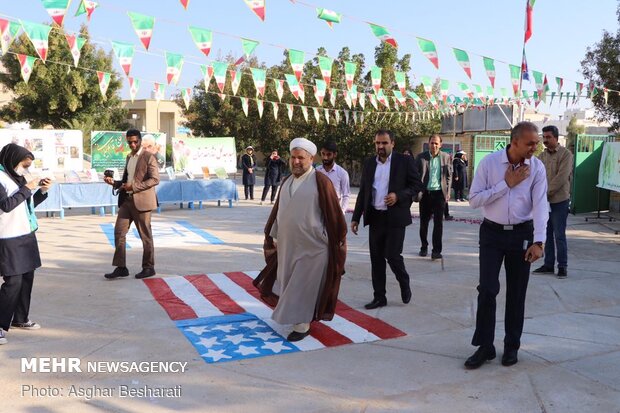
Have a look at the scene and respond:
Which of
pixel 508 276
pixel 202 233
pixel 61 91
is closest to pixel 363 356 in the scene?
pixel 508 276

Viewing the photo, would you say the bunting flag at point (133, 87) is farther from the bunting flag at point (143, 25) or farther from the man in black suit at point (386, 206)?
the man in black suit at point (386, 206)

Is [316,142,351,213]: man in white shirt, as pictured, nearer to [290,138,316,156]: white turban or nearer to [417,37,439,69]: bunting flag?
[290,138,316,156]: white turban

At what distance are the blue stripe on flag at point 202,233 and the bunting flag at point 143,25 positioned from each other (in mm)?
3537

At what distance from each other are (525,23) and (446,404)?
8.14 meters

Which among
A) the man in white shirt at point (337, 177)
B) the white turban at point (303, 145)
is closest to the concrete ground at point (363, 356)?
the man in white shirt at point (337, 177)

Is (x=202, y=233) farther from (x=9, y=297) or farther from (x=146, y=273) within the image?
(x=9, y=297)

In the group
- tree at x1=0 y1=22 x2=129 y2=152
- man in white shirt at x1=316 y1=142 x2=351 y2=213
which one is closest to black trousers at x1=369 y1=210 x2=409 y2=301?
man in white shirt at x1=316 y1=142 x2=351 y2=213

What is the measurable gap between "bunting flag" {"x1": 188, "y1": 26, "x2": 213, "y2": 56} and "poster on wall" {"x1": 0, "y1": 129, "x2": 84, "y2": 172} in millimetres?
7266

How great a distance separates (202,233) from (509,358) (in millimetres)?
7634

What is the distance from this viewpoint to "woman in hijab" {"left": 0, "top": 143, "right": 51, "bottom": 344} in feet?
14.9

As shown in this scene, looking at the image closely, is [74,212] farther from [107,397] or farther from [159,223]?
Result: [107,397]

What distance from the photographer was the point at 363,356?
4375mm

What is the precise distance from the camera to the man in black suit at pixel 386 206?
565 cm

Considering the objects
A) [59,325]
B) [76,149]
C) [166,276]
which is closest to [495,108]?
[76,149]
